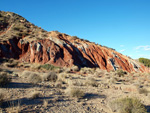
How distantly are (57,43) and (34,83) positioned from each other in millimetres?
20073

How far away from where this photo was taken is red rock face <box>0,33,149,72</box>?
2375 cm

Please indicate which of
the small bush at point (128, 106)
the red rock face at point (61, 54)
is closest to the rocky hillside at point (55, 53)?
the red rock face at point (61, 54)

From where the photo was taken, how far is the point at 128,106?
15.9 ft

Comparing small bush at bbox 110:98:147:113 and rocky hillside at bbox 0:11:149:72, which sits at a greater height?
rocky hillside at bbox 0:11:149:72

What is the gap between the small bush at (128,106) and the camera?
4708mm

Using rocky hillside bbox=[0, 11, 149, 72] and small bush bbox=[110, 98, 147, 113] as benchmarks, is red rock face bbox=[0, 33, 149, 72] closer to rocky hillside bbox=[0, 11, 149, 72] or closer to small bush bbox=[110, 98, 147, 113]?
rocky hillside bbox=[0, 11, 149, 72]

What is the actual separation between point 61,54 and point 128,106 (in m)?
21.8

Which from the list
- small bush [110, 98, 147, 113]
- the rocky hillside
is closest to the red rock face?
the rocky hillside

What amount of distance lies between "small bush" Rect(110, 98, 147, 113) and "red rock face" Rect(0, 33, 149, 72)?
18.8 meters

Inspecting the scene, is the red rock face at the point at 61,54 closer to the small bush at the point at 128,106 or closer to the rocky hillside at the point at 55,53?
the rocky hillside at the point at 55,53

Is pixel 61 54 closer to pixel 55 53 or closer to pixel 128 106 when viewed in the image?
pixel 55 53

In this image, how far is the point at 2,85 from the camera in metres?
6.76

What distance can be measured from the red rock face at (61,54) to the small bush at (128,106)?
18.8 meters

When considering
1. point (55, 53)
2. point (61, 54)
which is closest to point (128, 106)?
point (55, 53)
